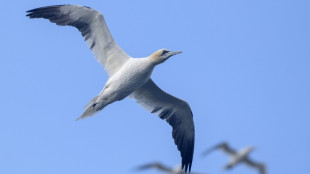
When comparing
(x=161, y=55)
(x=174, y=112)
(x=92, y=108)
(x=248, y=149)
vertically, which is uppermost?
(x=161, y=55)

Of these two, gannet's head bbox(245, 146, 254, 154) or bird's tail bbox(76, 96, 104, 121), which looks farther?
gannet's head bbox(245, 146, 254, 154)

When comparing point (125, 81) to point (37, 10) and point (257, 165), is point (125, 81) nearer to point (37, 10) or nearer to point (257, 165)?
point (37, 10)

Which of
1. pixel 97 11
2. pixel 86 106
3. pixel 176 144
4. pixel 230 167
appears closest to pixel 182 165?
pixel 176 144

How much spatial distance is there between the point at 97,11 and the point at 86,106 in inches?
91.6

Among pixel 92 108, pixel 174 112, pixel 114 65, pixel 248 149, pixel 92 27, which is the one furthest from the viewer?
pixel 174 112

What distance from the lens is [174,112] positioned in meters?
20.2

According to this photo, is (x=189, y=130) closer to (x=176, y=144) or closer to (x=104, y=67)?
(x=176, y=144)

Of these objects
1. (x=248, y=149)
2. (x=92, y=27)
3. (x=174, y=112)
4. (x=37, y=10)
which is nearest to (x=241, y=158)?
(x=248, y=149)

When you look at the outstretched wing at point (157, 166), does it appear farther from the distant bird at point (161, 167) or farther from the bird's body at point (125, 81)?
the bird's body at point (125, 81)

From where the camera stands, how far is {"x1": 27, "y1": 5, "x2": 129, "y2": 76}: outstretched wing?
18.9 meters

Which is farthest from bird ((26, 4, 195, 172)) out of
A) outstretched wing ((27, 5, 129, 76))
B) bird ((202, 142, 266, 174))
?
bird ((202, 142, 266, 174))

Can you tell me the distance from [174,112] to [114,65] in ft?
7.16

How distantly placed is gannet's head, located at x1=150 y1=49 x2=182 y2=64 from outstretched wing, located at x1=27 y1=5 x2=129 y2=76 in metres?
0.70

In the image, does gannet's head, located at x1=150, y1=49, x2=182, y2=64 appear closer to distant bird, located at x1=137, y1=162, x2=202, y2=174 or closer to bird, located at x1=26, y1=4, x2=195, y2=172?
bird, located at x1=26, y1=4, x2=195, y2=172
